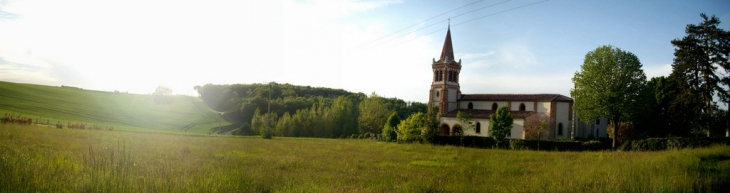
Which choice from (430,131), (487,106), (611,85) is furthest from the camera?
(487,106)

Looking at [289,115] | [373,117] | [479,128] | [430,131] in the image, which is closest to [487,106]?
[479,128]

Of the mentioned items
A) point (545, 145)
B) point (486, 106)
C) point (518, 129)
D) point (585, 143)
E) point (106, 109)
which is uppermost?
point (486, 106)

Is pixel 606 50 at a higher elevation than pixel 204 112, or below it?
higher

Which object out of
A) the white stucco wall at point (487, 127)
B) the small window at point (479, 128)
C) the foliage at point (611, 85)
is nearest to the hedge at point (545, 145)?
the foliage at point (611, 85)

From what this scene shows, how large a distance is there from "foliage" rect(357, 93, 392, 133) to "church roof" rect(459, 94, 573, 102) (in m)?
11.3

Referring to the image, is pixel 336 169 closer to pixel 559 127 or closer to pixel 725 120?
pixel 725 120

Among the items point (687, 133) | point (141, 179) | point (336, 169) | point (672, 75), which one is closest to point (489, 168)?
point (336, 169)

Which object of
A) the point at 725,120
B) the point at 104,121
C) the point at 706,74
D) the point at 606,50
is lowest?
the point at 104,121

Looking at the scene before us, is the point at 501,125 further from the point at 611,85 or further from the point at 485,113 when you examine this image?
the point at 485,113

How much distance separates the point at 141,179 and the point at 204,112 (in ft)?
166

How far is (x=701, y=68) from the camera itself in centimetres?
3069

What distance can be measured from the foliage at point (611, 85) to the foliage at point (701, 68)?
2848 mm

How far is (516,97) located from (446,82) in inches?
335

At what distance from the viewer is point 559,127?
1734 inches
